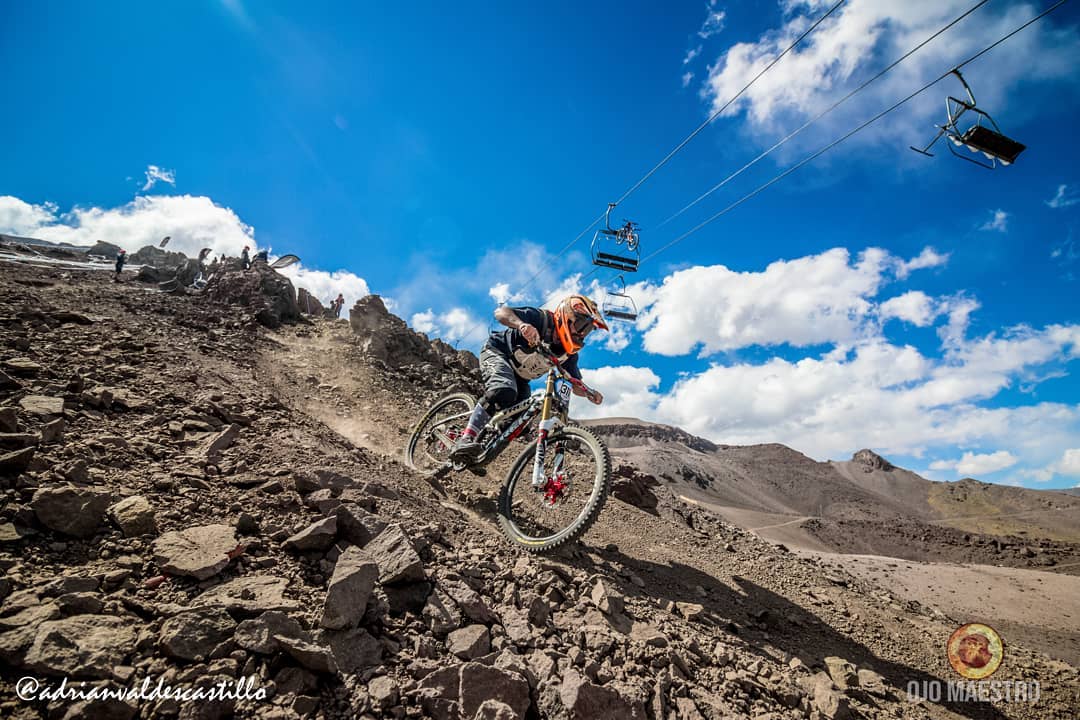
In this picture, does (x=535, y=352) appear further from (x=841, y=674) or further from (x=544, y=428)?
(x=841, y=674)

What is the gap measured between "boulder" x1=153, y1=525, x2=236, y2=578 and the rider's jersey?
4.24 meters

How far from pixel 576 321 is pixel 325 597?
15.7 feet

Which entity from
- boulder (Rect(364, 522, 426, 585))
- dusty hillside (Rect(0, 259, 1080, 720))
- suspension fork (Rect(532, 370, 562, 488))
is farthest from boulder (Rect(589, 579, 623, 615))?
suspension fork (Rect(532, 370, 562, 488))

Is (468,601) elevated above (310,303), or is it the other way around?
(310,303)

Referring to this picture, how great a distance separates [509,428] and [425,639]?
155 inches

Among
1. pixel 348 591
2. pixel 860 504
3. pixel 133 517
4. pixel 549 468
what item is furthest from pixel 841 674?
pixel 860 504

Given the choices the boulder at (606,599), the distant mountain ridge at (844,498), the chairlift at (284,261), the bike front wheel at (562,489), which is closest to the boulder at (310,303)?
the chairlift at (284,261)

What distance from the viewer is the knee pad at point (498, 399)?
693 centimetres

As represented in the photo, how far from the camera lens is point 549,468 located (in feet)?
19.5

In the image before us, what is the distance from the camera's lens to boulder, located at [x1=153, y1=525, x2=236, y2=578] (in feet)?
9.17

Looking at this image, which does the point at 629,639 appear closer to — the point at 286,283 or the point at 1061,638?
the point at 286,283

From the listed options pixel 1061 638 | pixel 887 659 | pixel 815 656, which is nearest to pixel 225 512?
pixel 815 656

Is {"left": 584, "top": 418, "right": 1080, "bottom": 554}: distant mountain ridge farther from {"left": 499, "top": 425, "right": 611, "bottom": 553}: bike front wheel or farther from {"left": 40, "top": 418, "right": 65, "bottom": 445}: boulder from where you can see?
{"left": 40, "top": 418, "right": 65, "bottom": 445}: boulder

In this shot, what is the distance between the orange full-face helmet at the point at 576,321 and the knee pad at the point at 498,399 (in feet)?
3.64
